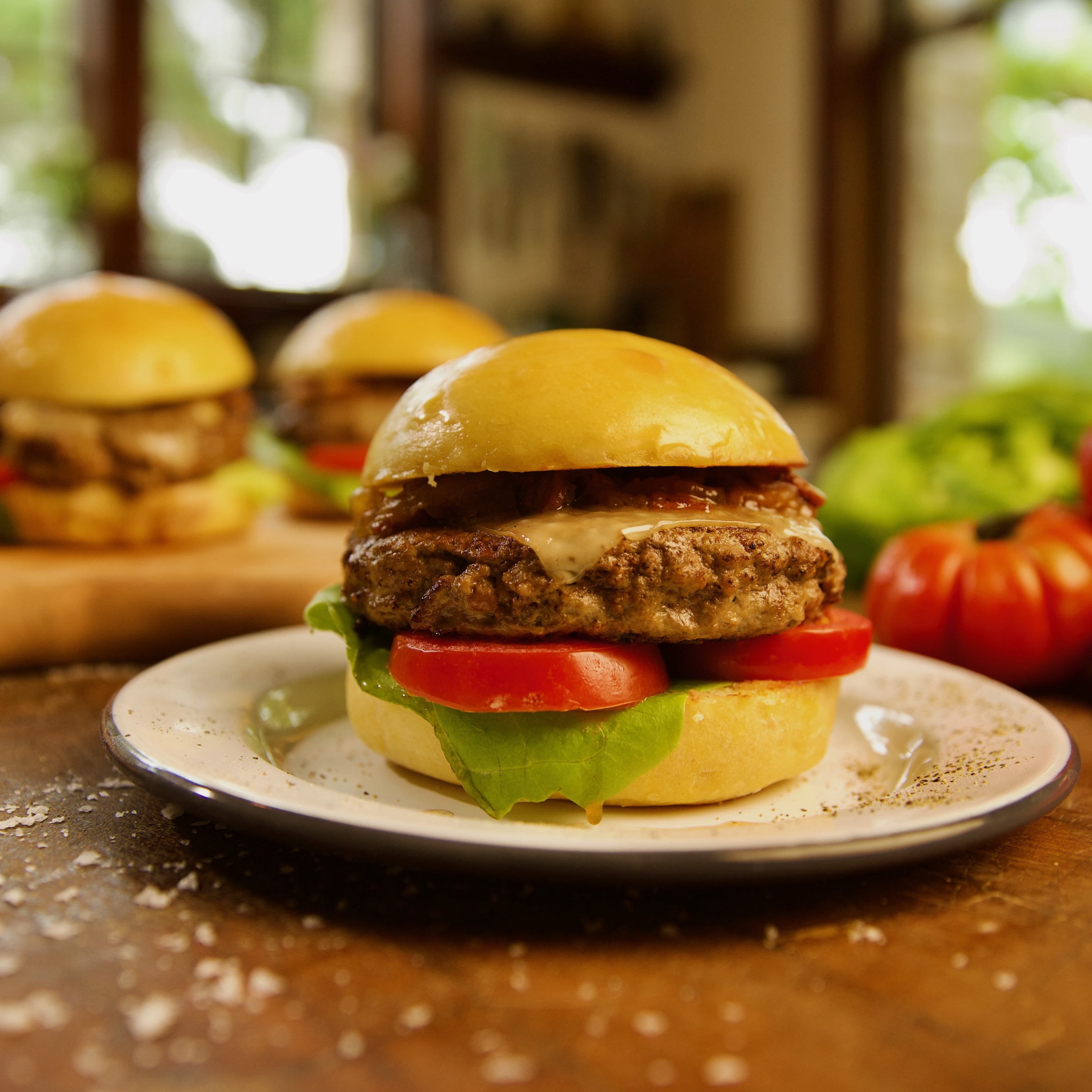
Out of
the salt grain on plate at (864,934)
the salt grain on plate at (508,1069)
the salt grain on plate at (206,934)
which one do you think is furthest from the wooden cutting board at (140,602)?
the salt grain on plate at (508,1069)

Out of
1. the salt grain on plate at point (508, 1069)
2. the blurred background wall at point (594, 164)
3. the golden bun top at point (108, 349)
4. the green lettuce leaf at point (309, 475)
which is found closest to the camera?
the salt grain on plate at point (508, 1069)

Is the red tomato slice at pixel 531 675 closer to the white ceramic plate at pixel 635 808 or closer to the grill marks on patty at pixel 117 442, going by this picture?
the white ceramic plate at pixel 635 808

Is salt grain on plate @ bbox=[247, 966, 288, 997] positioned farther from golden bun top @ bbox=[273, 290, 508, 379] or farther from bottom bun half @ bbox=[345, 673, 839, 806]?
golden bun top @ bbox=[273, 290, 508, 379]

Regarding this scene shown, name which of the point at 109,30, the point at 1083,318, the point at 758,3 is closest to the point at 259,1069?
the point at 1083,318

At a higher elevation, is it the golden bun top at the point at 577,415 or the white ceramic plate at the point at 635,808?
the golden bun top at the point at 577,415

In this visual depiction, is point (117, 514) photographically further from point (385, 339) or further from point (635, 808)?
point (635, 808)

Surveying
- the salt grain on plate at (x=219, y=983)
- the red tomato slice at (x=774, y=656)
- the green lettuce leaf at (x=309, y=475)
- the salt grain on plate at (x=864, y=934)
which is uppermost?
the green lettuce leaf at (x=309, y=475)

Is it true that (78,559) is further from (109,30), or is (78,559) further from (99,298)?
(109,30)
